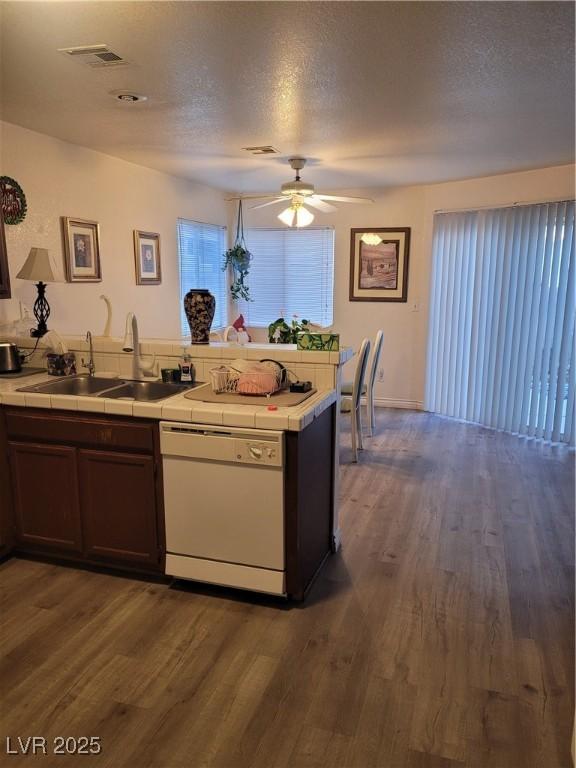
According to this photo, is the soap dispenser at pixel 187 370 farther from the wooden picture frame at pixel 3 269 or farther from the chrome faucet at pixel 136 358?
the wooden picture frame at pixel 3 269

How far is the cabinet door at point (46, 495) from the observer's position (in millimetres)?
2773

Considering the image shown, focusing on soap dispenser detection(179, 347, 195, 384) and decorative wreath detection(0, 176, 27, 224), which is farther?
decorative wreath detection(0, 176, 27, 224)

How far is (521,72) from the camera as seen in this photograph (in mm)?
2590

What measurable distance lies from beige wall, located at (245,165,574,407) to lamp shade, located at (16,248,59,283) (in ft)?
12.3

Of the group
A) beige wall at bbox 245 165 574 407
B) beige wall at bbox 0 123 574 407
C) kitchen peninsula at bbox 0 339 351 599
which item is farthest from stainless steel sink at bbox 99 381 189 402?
beige wall at bbox 245 165 574 407

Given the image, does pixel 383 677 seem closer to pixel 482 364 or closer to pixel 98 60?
pixel 98 60

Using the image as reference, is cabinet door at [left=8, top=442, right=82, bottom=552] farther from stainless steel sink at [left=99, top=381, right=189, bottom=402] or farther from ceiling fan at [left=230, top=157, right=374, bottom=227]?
ceiling fan at [left=230, top=157, right=374, bottom=227]

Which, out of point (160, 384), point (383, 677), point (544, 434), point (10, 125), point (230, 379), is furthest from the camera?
point (544, 434)

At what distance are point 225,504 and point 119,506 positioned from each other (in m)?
0.57

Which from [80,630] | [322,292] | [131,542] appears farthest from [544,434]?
[80,630]

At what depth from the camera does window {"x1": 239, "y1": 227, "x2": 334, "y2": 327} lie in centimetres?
662

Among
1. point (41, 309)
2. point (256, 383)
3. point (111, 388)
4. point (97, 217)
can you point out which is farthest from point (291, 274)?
point (256, 383)

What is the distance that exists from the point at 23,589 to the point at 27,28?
2453 millimetres

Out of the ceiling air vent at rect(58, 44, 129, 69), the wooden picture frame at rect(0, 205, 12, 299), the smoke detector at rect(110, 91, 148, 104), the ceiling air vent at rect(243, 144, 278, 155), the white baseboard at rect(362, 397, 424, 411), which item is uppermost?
the ceiling air vent at rect(243, 144, 278, 155)
